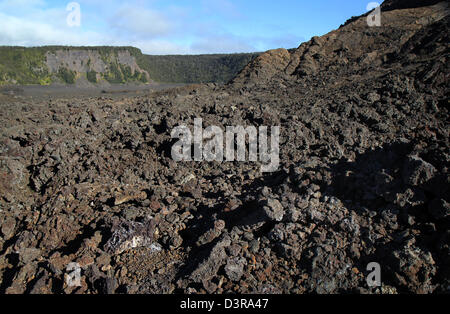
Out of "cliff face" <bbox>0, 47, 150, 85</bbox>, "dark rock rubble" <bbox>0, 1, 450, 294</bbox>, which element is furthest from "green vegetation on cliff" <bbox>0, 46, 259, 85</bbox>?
"dark rock rubble" <bbox>0, 1, 450, 294</bbox>

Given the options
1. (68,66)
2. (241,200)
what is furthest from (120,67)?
(241,200)

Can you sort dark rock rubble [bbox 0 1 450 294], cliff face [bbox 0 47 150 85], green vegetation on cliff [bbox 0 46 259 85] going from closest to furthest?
dark rock rubble [bbox 0 1 450 294] → cliff face [bbox 0 47 150 85] → green vegetation on cliff [bbox 0 46 259 85]

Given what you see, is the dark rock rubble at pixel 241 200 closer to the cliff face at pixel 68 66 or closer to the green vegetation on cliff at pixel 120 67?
the green vegetation on cliff at pixel 120 67

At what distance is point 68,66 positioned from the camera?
49.0 m

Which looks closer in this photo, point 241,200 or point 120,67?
point 241,200

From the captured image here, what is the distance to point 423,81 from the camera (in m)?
7.70

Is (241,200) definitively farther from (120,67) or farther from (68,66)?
(120,67)

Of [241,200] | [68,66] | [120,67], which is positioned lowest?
[241,200]

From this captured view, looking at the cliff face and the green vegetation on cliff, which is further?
the green vegetation on cliff

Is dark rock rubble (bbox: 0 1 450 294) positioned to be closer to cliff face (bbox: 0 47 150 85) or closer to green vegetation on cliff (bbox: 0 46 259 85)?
green vegetation on cliff (bbox: 0 46 259 85)

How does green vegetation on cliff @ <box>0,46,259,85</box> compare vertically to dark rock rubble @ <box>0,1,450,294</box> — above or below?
above

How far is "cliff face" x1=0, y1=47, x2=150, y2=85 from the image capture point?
1780 inches

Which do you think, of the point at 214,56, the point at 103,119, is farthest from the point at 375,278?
the point at 214,56
